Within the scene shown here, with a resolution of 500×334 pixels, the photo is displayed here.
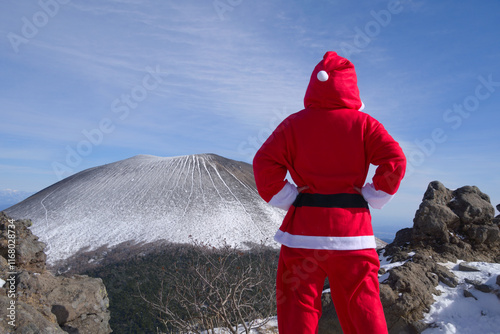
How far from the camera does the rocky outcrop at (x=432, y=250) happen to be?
17.5 feet

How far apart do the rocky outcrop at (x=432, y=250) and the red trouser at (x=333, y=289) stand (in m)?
2.42

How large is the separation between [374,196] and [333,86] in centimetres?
110

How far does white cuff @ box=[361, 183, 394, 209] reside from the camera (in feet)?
11.0

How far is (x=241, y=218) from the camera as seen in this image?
21453 mm

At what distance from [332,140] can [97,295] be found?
6.49m

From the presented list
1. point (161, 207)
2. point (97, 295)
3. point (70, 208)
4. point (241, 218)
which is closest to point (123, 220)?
point (161, 207)

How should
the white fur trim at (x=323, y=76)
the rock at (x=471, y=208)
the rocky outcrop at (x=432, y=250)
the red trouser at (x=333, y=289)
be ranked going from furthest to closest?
the rock at (x=471, y=208), the rocky outcrop at (x=432, y=250), the white fur trim at (x=323, y=76), the red trouser at (x=333, y=289)

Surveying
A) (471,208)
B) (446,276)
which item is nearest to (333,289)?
(446,276)

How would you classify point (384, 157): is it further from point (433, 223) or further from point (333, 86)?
point (433, 223)

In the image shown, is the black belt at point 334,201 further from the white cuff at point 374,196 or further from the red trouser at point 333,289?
the red trouser at point 333,289

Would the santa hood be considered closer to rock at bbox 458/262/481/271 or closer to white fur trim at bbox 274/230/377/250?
white fur trim at bbox 274/230/377/250

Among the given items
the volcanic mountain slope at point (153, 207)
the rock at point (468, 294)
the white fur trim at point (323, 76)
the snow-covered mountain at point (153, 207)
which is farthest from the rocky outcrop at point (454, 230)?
the snow-covered mountain at point (153, 207)

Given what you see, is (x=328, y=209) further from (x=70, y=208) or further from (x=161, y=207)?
(x=70, y=208)

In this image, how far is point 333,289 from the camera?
10.8 feet
